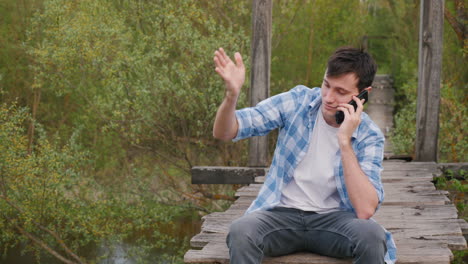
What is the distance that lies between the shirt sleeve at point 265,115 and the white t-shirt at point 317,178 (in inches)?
7.1

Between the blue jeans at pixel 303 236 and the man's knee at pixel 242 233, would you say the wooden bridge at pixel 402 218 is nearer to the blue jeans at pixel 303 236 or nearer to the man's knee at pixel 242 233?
the blue jeans at pixel 303 236

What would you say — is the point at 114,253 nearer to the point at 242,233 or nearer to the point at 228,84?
the point at 242,233

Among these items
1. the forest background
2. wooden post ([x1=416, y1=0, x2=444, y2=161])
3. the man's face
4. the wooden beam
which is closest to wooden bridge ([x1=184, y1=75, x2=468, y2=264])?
the wooden beam

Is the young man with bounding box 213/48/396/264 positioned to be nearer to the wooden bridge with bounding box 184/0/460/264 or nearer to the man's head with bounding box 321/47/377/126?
the man's head with bounding box 321/47/377/126

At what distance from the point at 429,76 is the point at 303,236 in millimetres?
3451

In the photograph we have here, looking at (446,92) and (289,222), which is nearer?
(289,222)

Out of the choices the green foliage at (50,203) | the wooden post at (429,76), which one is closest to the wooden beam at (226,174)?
the wooden post at (429,76)

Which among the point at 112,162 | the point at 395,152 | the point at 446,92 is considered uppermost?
the point at 446,92

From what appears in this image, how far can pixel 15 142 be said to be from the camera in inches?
292

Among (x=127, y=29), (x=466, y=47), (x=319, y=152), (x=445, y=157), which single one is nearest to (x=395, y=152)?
(x=445, y=157)

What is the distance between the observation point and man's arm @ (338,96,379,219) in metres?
2.82

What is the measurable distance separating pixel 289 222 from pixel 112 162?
23.6 feet

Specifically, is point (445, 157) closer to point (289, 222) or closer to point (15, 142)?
point (15, 142)

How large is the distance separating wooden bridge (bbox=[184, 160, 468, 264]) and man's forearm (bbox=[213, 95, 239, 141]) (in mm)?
600
